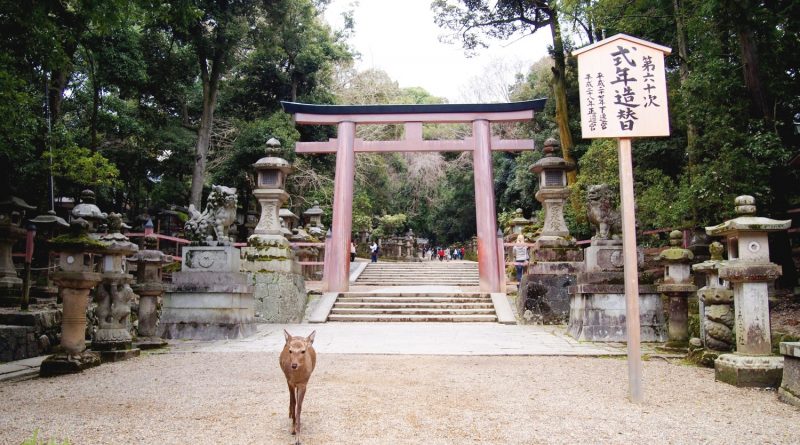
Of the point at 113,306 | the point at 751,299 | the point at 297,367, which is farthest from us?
the point at 113,306

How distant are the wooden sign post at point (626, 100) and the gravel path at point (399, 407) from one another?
2.40ft

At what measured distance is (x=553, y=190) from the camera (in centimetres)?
1068

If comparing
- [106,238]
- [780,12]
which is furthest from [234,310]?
[780,12]

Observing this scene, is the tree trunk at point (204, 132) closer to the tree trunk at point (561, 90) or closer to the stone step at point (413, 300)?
the stone step at point (413, 300)

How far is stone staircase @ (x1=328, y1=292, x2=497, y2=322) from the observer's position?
1035cm

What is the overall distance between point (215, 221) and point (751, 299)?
700cm

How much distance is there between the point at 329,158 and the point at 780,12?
16.3 m

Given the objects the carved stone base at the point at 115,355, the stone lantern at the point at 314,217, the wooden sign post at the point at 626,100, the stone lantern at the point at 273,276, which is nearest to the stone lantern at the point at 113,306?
the carved stone base at the point at 115,355

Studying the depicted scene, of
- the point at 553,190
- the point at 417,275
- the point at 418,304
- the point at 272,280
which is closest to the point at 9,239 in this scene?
the point at 272,280

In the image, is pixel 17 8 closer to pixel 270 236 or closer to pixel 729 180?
pixel 270 236

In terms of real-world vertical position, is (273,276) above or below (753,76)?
below

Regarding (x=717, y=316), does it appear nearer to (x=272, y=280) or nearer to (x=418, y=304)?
(x=418, y=304)

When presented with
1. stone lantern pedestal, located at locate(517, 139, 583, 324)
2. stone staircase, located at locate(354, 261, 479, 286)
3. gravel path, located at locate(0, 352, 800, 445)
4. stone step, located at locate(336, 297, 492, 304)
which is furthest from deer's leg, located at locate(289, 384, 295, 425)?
stone staircase, located at locate(354, 261, 479, 286)

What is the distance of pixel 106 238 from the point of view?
6539mm
